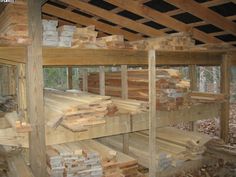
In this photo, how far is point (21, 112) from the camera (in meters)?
5.79

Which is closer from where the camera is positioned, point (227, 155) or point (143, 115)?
point (143, 115)

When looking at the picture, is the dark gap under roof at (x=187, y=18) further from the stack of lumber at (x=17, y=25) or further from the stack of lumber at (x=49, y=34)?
the stack of lumber at (x=17, y=25)

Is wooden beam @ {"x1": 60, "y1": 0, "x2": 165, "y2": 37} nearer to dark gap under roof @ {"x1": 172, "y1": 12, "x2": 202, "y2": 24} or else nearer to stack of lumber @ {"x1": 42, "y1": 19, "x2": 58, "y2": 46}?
dark gap under roof @ {"x1": 172, "y1": 12, "x2": 202, "y2": 24}

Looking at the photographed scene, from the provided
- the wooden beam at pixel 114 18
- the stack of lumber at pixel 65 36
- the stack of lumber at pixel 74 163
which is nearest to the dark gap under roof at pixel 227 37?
the wooden beam at pixel 114 18

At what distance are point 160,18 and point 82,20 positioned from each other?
2.40m

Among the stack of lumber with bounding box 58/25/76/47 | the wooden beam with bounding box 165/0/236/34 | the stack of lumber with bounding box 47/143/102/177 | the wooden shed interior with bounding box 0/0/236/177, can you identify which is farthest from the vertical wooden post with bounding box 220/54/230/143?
the stack of lumber with bounding box 58/25/76/47

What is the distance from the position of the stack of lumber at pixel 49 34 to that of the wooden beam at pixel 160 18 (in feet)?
5.68

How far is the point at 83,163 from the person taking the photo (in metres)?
6.15

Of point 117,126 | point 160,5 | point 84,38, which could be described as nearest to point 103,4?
point 160,5

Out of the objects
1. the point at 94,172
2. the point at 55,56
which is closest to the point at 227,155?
the point at 94,172

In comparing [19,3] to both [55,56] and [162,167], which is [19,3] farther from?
[162,167]

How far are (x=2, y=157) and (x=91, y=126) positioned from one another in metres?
2.96

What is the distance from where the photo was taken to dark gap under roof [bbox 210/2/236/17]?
20.8 ft

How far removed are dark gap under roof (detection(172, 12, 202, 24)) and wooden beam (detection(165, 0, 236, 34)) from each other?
1.05 ft
